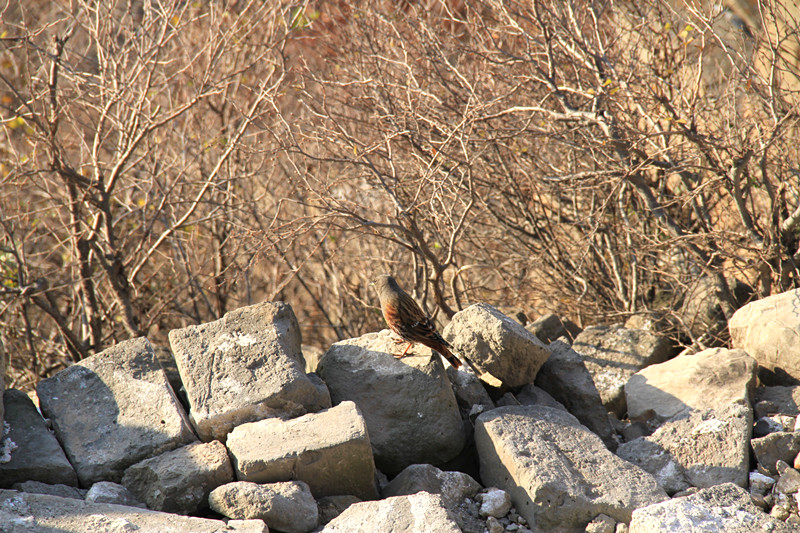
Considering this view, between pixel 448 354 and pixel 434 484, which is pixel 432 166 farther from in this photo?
pixel 434 484

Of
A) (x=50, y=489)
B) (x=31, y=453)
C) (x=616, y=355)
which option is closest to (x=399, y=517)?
(x=50, y=489)

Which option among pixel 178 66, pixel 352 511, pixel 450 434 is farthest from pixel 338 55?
pixel 352 511

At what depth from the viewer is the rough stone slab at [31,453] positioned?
368 cm

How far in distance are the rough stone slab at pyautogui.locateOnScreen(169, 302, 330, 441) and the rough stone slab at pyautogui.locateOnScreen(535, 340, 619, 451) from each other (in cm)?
154

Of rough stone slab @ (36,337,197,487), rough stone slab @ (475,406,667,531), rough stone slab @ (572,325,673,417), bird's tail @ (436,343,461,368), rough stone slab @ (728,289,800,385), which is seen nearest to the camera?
rough stone slab @ (475,406,667,531)

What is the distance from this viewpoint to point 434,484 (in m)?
3.73

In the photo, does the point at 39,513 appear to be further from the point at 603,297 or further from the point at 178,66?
the point at 178,66

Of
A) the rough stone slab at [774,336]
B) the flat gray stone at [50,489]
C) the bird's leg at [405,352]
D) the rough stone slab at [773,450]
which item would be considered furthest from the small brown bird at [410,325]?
the rough stone slab at [774,336]

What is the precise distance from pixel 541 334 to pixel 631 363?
72 cm

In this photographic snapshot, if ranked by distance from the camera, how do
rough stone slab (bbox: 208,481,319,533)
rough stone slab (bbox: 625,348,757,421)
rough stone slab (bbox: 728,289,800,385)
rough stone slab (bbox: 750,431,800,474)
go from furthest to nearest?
rough stone slab (bbox: 728,289,800,385) < rough stone slab (bbox: 625,348,757,421) < rough stone slab (bbox: 750,431,800,474) < rough stone slab (bbox: 208,481,319,533)

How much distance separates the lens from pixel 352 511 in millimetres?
3369

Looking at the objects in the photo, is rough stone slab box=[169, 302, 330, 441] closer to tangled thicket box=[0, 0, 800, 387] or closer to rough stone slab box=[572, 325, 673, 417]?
Result: tangled thicket box=[0, 0, 800, 387]

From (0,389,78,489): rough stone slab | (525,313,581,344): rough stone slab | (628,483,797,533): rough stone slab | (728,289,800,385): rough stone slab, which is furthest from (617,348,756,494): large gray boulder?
(0,389,78,489): rough stone slab

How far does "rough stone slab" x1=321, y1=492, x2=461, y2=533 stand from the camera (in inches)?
125
